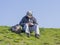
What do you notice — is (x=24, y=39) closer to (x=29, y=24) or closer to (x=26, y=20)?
(x=29, y=24)

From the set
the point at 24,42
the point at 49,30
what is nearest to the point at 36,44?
the point at 24,42

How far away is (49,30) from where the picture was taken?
2002cm

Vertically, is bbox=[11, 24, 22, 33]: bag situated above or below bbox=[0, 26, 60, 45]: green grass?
above

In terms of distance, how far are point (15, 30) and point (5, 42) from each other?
6.43 feet

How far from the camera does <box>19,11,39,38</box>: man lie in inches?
664

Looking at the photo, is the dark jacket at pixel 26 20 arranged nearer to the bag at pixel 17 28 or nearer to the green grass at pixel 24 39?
the bag at pixel 17 28

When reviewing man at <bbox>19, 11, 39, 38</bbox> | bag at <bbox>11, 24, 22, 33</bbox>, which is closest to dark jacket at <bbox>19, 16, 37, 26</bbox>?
man at <bbox>19, 11, 39, 38</bbox>

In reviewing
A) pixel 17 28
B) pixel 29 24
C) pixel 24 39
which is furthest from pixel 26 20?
pixel 24 39

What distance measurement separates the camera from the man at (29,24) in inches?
664

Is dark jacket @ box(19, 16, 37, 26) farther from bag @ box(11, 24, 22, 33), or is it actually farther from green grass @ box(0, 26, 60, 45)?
green grass @ box(0, 26, 60, 45)

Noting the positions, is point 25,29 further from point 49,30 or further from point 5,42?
point 49,30

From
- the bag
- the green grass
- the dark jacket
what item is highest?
the dark jacket

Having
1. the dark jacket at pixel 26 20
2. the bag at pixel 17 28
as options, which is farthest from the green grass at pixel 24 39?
the dark jacket at pixel 26 20

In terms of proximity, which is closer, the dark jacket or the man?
the man
